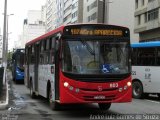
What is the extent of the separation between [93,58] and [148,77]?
8730mm

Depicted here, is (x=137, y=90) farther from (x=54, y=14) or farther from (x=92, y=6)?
(x=54, y=14)

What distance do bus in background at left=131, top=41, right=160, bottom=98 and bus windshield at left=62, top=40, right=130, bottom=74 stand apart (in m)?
7.23

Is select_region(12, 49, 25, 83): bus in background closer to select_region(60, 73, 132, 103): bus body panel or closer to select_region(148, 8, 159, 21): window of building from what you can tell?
select_region(60, 73, 132, 103): bus body panel

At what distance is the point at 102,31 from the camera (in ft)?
47.3

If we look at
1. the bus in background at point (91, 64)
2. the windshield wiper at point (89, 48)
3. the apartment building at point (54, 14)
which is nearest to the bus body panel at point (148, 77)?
the bus in background at point (91, 64)

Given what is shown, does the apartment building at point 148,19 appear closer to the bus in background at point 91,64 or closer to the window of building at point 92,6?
the window of building at point 92,6

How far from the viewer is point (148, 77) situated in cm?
2217

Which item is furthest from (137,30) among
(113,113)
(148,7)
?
(113,113)

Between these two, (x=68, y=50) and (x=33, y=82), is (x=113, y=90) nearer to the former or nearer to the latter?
(x=68, y=50)

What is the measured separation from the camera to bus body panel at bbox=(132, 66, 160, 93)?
21.6 metres

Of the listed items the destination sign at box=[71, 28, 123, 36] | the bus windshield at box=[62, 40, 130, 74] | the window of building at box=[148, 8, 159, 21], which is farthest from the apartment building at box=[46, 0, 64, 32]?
the bus windshield at box=[62, 40, 130, 74]

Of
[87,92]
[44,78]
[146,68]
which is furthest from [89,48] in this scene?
[146,68]

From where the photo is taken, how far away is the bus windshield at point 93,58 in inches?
547

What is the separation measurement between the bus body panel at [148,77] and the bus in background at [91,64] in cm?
741
